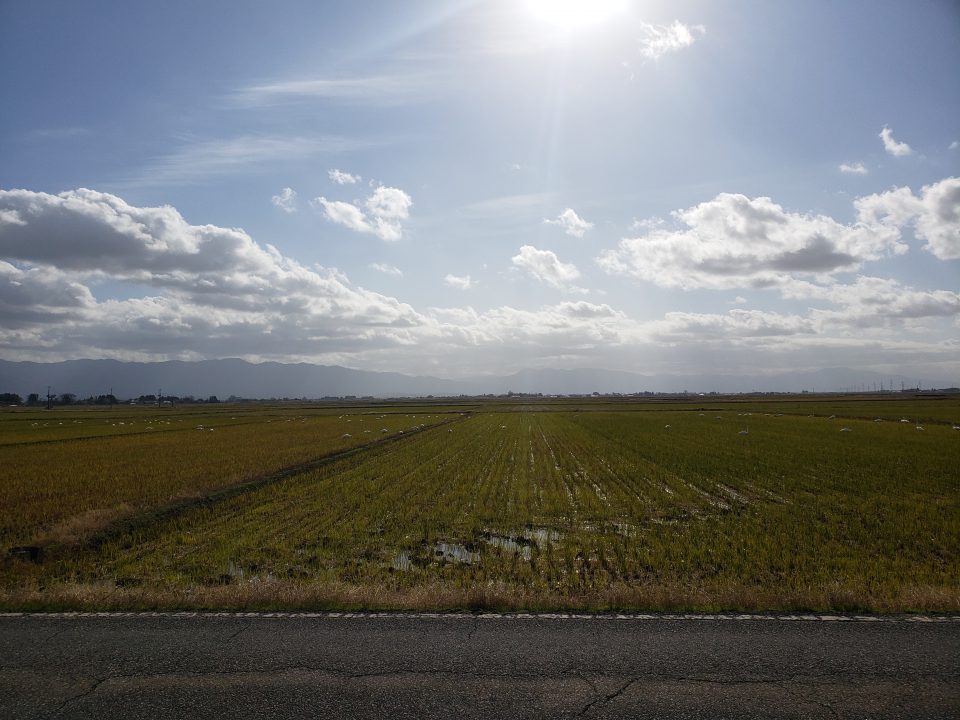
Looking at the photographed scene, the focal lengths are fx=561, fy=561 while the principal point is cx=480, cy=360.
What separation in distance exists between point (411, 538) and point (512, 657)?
881 cm

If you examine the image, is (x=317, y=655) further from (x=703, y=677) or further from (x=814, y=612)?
(x=814, y=612)

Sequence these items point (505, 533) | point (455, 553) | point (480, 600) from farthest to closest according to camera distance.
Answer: point (505, 533), point (455, 553), point (480, 600)

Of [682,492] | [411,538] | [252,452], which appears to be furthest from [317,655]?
[252,452]

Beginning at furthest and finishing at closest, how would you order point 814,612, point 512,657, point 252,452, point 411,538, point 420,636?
1. point 252,452
2. point 411,538
3. point 814,612
4. point 420,636
5. point 512,657

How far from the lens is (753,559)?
12680 millimetres

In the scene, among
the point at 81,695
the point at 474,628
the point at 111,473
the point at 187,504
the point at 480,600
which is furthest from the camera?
the point at 111,473

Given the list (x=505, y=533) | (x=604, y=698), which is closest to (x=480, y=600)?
(x=604, y=698)

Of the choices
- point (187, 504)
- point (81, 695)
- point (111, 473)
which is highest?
point (81, 695)

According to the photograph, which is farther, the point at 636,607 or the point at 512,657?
the point at 636,607

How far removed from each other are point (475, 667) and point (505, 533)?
937cm

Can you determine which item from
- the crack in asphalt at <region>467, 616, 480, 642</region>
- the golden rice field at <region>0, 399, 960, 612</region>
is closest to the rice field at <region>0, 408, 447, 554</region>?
the golden rice field at <region>0, 399, 960, 612</region>

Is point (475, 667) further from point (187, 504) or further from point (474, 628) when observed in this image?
point (187, 504)

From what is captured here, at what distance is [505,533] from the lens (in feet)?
52.0

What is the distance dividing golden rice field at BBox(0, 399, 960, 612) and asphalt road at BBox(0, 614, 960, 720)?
93 centimetres
